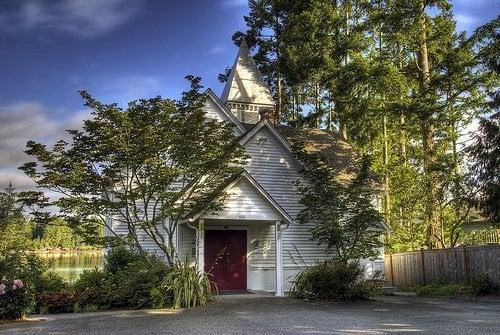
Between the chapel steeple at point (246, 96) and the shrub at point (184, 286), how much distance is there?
1556 cm

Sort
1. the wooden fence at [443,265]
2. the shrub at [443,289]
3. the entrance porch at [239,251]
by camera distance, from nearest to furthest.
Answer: the wooden fence at [443,265] < the shrub at [443,289] < the entrance porch at [239,251]

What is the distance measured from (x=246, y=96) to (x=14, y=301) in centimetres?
2032

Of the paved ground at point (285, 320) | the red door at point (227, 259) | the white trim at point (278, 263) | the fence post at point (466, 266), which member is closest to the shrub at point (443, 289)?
the fence post at point (466, 266)

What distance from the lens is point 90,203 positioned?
16.8 metres

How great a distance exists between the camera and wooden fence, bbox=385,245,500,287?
66.1ft

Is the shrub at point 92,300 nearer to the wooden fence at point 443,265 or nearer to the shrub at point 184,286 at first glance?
the shrub at point 184,286

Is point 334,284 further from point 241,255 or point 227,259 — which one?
point 227,259

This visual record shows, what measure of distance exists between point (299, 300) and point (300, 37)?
2383 cm

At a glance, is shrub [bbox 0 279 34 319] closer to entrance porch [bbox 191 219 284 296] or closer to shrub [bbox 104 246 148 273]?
shrub [bbox 104 246 148 273]

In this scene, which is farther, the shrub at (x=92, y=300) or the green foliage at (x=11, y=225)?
the green foliage at (x=11, y=225)

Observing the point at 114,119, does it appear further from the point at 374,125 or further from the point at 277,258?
the point at 374,125

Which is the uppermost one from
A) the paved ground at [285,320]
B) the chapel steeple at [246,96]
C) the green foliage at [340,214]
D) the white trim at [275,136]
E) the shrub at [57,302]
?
the chapel steeple at [246,96]

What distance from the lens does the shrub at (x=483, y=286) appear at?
776 inches

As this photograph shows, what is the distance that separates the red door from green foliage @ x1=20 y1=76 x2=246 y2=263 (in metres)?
4.38
